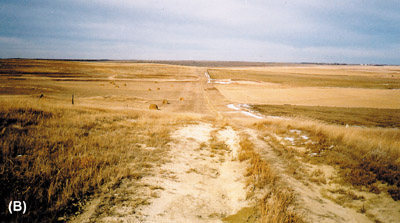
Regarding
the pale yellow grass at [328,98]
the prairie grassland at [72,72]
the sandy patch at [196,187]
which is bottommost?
the sandy patch at [196,187]

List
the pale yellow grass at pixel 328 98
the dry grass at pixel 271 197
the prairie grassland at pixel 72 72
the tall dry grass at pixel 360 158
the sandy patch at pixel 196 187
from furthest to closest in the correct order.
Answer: the prairie grassland at pixel 72 72 < the pale yellow grass at pixel 328 98 < the tall dry grass at pixel 360 158 < the sandy patch at pixel 196 187 < the dry grass at pixel 271 197

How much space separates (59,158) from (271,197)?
5827 millimetres

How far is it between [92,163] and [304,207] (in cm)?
572

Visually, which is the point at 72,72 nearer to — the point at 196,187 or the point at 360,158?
the point at 196,187

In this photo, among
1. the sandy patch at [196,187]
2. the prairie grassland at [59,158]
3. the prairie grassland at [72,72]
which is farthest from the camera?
the prairie grassland at [72,72]

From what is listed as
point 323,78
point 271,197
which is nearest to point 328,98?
point 271,197

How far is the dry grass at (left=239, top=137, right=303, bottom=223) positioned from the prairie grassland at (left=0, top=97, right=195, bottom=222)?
10.9ft

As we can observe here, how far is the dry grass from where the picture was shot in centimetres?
393

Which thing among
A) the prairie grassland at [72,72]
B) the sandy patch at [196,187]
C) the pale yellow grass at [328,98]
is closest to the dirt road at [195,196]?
the sandy patch at [196,187]

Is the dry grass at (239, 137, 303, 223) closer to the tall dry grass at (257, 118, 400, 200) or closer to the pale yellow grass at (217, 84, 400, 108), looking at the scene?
the tall dry grass at (257, 118, 400, 200)

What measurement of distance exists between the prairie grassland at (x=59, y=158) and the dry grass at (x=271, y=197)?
331 centimetres

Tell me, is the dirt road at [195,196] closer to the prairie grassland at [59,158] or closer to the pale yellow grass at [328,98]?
the prairie grassland at [59,158]

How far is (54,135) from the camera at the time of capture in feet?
23.1

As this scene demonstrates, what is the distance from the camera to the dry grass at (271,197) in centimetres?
393
